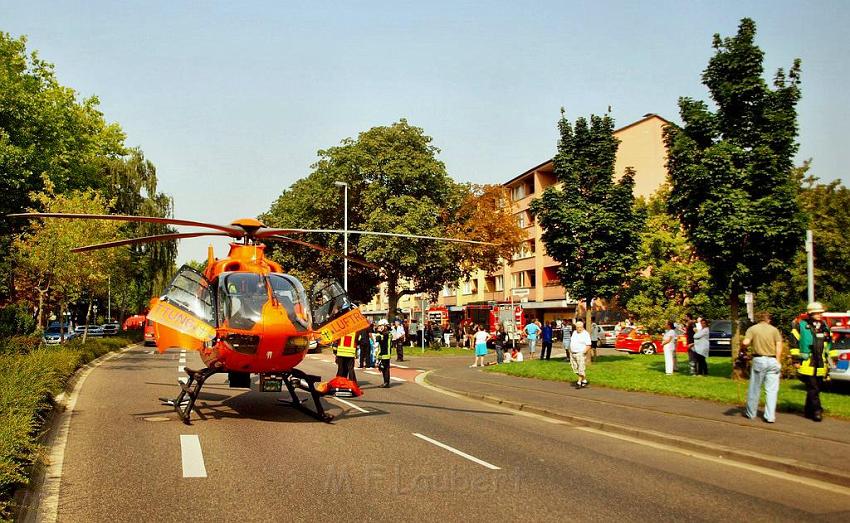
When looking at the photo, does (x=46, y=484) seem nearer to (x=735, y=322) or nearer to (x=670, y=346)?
(x=735, y=322)

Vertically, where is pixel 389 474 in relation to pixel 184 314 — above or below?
below

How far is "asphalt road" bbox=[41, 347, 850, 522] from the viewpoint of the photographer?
20.9 feet

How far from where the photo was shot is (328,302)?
12984 millimetres

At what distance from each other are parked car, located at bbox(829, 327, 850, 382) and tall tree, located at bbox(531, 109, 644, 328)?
31.3ft

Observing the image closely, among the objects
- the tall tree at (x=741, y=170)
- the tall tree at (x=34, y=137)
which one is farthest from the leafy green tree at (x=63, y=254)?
the tall tree at (x=741, y=170)

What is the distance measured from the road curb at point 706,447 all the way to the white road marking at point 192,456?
669 cm

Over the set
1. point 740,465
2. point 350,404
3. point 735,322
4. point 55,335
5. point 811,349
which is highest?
point 735,322

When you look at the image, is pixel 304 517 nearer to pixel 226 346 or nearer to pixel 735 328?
pixel 226 346

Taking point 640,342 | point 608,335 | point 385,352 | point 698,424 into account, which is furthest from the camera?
point 608,335

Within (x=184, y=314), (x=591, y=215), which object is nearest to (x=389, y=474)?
(x=184, y=314)

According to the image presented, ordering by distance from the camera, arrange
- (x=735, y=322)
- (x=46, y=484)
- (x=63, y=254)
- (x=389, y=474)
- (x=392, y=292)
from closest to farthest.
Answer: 1. (x=46, y=484)
2. (x=389, y=474)
3. (x=735, y=322)
4. (x=63, y=254)
5. (x=392, y=292)

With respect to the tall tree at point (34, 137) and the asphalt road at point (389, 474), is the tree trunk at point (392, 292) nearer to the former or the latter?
the tall tree at point (34, 137)

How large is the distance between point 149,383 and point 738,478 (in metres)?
15.4

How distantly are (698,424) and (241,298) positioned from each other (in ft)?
26.1
